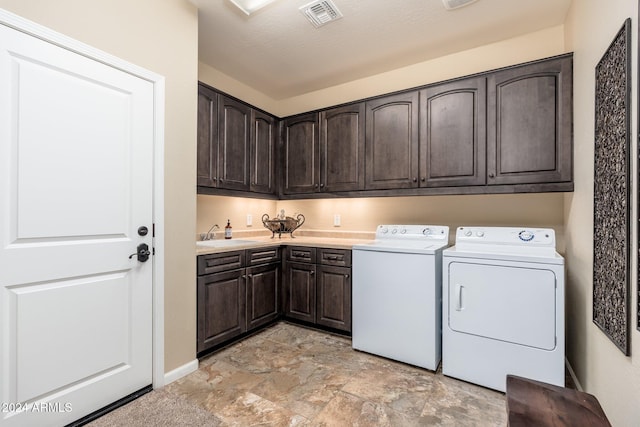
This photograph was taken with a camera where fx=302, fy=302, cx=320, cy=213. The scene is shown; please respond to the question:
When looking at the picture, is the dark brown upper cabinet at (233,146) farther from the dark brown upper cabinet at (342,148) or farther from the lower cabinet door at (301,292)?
the lower cabinet door at (301,292)

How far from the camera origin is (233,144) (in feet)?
9.23

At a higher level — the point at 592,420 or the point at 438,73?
the point at 438,73

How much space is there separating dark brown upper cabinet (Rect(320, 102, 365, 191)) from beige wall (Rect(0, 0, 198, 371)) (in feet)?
4.42

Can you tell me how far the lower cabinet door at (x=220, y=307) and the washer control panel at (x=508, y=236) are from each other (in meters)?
1.91

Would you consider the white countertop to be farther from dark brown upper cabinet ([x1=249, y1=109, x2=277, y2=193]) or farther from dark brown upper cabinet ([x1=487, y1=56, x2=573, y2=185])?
dark brown upper cabinet ([x1=487, y1=56, x2=573, y2=185])

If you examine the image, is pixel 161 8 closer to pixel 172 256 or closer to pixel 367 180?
pixel 172 256

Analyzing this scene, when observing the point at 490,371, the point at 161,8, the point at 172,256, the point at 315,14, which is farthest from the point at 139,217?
the point at 490,371

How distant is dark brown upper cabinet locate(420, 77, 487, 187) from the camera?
240 cm

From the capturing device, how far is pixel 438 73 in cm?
292

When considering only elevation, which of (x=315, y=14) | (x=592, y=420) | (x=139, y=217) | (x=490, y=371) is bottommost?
(x=490, y=371)

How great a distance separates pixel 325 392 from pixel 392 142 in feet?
6.86

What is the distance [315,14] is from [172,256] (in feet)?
6.68

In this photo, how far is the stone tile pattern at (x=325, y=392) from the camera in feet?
5.63

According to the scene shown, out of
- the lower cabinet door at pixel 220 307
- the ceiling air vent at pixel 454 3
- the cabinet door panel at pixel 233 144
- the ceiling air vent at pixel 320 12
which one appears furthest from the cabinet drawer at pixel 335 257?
the ceiling air vent at pixel 454 3
